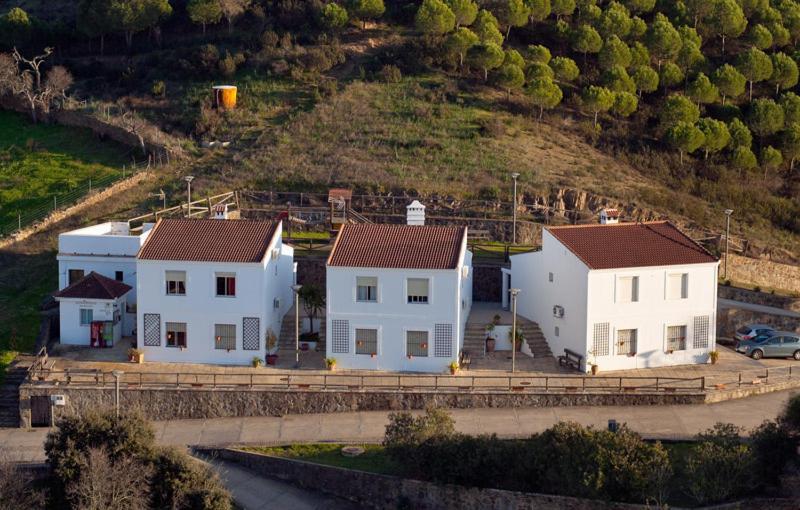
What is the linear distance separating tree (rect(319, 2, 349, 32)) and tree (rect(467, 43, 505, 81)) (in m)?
7.99

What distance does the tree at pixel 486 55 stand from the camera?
225ft

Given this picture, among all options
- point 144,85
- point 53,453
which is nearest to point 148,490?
point 53,453

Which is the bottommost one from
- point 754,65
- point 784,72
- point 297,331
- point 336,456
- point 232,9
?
point 336,456

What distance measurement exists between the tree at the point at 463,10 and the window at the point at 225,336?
30978 millimetres

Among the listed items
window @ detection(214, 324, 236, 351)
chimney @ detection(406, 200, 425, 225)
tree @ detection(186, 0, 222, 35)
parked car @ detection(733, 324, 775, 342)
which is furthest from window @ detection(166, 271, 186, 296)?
tree @ detection(186, 0, 222, 35)

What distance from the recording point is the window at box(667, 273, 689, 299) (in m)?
46.6

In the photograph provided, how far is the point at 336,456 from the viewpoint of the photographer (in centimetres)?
4000

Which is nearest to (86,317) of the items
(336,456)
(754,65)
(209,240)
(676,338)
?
(209,240)

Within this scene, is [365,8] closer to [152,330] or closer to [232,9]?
[232,9]

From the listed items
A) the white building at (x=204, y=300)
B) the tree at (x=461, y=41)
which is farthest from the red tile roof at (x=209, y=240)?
the tree at (x=461, y=41)

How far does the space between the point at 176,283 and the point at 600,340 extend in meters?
14.5

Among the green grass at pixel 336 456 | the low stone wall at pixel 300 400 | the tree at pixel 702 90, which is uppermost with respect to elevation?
the tree at pixel 702 90

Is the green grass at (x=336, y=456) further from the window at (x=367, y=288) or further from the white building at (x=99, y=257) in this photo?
the white building at (x=99, y=257)

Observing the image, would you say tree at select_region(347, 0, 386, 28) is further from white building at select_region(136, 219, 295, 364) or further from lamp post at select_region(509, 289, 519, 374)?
lamp post at select_region(509, 289, 519, 374)
